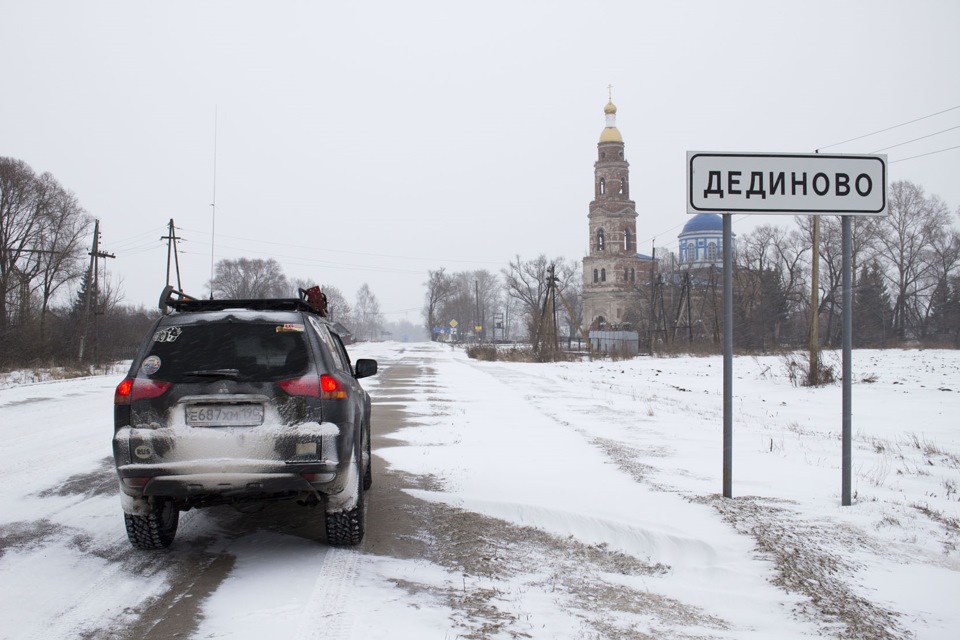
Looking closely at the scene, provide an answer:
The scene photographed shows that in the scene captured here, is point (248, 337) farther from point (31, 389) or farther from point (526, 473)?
point (31, 389)

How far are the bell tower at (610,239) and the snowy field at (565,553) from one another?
6935 centimetres

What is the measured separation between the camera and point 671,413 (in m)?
14.2

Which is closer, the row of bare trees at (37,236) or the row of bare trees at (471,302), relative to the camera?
the row of bare trees at (37,236)

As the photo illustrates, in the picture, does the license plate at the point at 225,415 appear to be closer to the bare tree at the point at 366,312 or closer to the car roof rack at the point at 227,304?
the car roof rack at the point at 227,304

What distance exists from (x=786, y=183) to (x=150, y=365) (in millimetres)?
5567

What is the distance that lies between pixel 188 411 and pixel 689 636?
11.0 ft

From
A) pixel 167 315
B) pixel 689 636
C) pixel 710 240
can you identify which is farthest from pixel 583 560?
pixel 710 240

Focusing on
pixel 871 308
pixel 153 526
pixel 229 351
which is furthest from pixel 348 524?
pixel 871 308

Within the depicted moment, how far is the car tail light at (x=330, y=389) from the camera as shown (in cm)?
475

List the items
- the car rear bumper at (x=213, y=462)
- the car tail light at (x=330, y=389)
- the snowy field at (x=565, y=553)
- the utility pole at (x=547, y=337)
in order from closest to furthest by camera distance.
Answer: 1. the snowy field at (x=565, y=553)
2. the car rear bumper at (x=213, y=462)
3. the car tail light at (x=330, y=389)
4. the utility pole at (x=547, y=337)

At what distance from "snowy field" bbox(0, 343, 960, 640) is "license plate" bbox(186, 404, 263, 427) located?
101 cm


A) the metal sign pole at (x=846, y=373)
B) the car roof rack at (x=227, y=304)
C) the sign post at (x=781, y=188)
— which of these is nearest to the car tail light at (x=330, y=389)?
the car roof rack at (x=227, y=304)

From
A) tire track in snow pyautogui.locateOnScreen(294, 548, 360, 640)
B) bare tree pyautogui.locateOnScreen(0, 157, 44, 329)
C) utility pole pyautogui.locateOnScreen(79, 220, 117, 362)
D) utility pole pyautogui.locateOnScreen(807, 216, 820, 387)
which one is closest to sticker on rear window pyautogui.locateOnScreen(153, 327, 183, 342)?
tire track in snow pyautogui.locateOnScreen(294, 548, 360, 640)

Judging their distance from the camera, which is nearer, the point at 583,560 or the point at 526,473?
the point at 583,560
